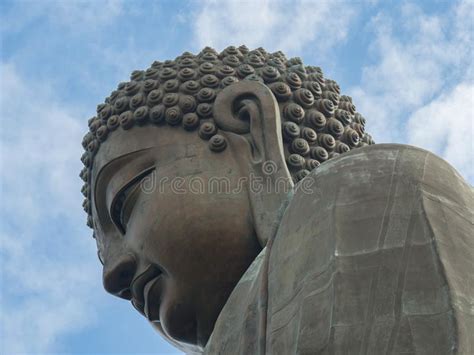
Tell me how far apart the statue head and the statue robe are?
42.4 inches

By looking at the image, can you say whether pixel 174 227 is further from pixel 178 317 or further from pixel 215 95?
pixel 215 95

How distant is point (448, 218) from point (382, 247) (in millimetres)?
347

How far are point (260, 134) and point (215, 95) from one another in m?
0.55

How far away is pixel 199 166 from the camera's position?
701 centimetres

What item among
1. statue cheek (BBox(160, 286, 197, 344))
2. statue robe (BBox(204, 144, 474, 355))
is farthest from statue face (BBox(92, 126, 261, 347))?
statue robe (BBox(204, 144, 474, 355))

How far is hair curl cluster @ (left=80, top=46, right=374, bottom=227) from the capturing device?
7215 millimetres

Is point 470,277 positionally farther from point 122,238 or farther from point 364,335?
point 122,238

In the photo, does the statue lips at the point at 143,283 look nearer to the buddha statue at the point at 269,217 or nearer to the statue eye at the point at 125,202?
the buddha statue at the point at 269,217

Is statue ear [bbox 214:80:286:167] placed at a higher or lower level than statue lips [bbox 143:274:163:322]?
higher

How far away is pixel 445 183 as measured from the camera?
5.36m

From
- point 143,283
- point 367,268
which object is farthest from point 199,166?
point 367,268

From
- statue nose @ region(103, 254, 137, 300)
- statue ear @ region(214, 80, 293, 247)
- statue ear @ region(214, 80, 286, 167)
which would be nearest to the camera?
statue ear @ region(214, 80, 293, 247)

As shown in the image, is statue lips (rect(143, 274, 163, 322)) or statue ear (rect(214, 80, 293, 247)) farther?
statue lips (rect(143, 274, 163, 322))

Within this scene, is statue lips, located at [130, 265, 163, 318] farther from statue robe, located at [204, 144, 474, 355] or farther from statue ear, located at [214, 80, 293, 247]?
statue robe, located at [204, 144, 474, 355]
